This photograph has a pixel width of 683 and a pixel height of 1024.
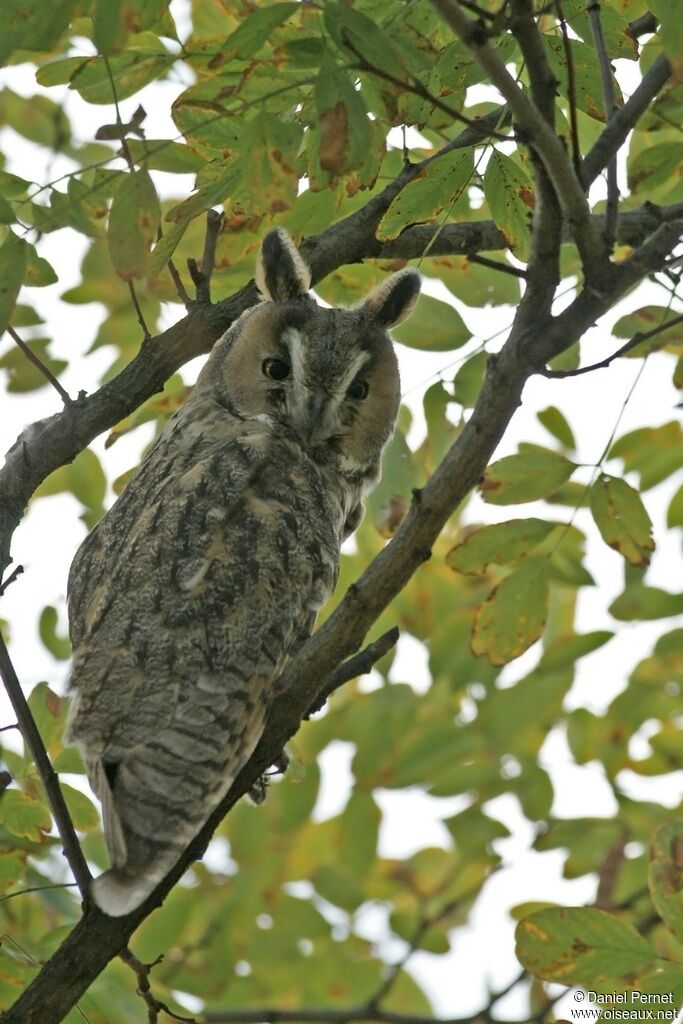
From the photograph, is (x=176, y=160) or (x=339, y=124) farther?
(x=176, y=160)

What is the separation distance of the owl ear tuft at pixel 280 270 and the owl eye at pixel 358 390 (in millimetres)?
286

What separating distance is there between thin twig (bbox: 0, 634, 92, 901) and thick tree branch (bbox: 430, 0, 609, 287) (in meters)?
1.27

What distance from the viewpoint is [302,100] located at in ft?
7.24

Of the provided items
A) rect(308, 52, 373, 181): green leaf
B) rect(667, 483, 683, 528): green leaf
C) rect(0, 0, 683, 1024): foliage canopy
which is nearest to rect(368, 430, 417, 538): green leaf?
rect(0, 0, 683, 1024): foliage canopy

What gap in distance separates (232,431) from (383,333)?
590 mm

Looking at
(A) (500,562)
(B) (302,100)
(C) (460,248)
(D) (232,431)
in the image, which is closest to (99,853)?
(D) (232,431)

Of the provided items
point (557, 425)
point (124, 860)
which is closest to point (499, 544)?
point (557, 425)

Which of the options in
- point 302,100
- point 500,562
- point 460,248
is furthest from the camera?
point 460,248

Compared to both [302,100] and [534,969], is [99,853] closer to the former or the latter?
[534,969]

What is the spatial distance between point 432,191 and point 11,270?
2.56 feet

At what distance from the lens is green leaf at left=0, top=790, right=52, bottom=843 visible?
104 inches

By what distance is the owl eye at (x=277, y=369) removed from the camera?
10.9ft

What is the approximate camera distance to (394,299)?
3.44 m

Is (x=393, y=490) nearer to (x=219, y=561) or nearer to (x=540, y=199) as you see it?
(x=219, y=561)
